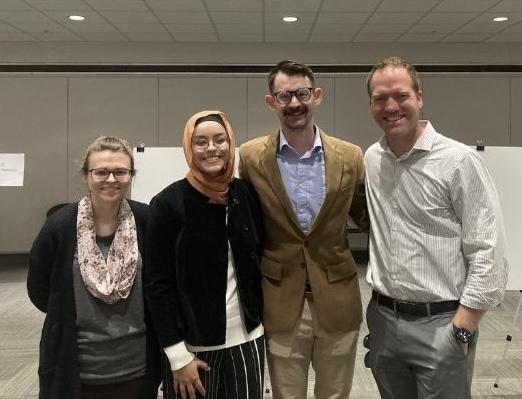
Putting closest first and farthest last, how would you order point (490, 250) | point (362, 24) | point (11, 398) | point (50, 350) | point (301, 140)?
point (490, 250) → point (50, 350) → point (301, 140) → point (11, 398) → point (362, 24)

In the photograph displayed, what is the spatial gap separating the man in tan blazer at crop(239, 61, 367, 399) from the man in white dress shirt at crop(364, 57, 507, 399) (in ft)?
0.76

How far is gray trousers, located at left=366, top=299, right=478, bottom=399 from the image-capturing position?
169 cm

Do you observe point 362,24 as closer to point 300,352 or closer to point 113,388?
point 300,352

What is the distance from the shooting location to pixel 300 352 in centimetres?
204

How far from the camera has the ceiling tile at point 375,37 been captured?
24.4 ft

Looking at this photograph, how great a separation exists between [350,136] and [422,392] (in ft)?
22.3

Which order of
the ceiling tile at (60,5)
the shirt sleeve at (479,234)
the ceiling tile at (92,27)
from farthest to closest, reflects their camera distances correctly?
the ceiling tile at (92,27) < the ceiling tile at (60,5) < the shirt sleeve at (479,234)

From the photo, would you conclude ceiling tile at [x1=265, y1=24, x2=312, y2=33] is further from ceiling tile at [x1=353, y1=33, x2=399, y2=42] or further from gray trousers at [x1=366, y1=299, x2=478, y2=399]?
gray trousers at [x1=366, y1=299, x2=478, y2=399]

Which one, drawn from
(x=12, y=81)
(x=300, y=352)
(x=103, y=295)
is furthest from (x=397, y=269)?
(x=12, y=81)

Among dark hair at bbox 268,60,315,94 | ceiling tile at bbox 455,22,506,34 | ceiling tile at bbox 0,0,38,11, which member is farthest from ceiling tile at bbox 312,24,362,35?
dark hair at bbox 268,60,315,94

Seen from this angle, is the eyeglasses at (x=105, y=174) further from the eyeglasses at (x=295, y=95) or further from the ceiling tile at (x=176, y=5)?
the ceiling tile at (x=176, y=5)

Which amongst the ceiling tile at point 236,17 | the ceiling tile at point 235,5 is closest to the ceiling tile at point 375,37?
the ceiling tile at point 236,17

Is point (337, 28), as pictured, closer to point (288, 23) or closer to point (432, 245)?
point (288, 23)

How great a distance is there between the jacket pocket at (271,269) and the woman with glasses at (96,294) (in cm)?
49
